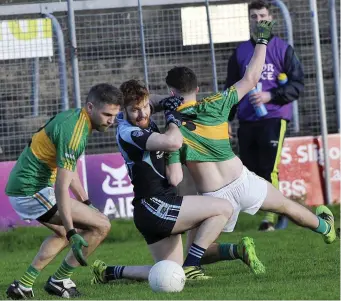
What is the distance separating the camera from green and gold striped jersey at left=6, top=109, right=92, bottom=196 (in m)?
8.23

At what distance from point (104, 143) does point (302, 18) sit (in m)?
2.91

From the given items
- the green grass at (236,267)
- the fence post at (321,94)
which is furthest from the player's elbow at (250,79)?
the fence post at (321,94)

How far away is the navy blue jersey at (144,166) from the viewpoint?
866 cm

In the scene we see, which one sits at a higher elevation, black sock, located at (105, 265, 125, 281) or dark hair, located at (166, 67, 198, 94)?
dark hair, located at (166, 67, 198, 94)

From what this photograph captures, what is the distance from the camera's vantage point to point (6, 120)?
13617 millimetres

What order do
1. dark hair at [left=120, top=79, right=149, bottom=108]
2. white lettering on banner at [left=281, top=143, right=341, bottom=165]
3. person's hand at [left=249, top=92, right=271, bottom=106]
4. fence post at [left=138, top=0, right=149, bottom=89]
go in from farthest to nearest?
white lettering on banner at [left=281, top=143, right=341, bottom=165]
fence post at [left=138, top=0, right=149, bottom=89]
person's hand at [left=249, top=92, right=271, bottom=106]
dark hair at [left=120, top=79, right=149, bottom=108]

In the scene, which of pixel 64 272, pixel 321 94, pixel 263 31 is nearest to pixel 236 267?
pixel 64 272

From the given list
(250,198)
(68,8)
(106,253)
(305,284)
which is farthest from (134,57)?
(305,284)

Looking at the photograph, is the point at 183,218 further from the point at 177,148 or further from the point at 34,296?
the point at 34,296

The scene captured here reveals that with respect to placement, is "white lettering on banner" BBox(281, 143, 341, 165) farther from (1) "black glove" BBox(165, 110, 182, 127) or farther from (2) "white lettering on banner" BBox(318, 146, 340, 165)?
(1) "black glove" BBox(165, 110, 182, 127)

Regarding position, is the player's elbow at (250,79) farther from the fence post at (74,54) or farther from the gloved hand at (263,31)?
the fence post at (74,54)

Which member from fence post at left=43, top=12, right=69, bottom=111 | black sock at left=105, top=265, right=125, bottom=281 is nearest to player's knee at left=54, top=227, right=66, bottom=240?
black sock at left=105, top=265, right=125, bottom=281

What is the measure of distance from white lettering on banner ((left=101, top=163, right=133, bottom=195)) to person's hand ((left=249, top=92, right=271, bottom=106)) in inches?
80.3

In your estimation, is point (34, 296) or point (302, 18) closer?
point (34, 296)
